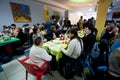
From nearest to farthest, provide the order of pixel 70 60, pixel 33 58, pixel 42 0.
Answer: pixel 33 58, pixel 70 60, pixel 42 0

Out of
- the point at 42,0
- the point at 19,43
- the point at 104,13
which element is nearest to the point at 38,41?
the point at 19,43

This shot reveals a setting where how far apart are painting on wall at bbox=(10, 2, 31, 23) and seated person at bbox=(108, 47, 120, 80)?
5.21 metres

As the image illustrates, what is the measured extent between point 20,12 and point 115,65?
547 centimetres

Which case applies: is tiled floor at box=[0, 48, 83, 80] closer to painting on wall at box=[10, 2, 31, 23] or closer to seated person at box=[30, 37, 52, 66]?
seated person at box=[30, 37, 52, 66]

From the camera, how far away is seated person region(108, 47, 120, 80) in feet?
3.37

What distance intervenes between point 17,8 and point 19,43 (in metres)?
2.57

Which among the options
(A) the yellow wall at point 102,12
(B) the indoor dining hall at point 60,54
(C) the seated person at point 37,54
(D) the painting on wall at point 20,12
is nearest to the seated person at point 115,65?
(B) the indoor dining hall at point 60,54

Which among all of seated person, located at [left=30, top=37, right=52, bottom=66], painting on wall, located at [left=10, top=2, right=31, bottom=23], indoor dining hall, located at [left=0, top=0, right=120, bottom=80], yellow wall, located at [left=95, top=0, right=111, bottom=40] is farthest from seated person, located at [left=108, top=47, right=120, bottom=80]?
painting on wall, located at [left=10, top=2, right=31, bottom=23]

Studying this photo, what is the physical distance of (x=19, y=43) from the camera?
3.48m

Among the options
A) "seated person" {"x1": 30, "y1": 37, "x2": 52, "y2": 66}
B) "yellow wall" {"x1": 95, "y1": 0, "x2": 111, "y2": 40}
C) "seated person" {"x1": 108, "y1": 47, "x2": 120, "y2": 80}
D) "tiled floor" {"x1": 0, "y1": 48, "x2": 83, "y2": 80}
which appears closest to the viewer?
"seated person" {"x1": 108, "y1": 47, "x2": 120, "y2": 80}

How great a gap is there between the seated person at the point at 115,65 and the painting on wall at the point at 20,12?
5212 mm

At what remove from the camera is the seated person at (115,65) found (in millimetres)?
1028

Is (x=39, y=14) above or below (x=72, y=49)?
above

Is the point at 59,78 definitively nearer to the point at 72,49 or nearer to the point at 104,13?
the point at 72,49
